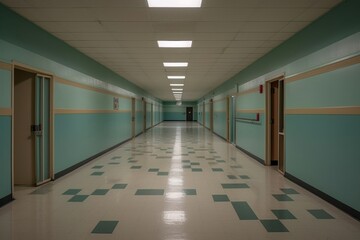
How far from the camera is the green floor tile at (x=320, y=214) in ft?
10.3

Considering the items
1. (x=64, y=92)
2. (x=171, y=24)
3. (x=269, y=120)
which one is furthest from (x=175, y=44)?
(x=269, y=120)

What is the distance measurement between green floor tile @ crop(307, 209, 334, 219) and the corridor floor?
11 millimetres

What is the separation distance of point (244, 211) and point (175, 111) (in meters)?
33.5

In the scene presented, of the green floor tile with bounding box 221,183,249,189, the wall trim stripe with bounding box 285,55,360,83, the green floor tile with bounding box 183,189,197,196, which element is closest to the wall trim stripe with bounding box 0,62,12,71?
the green floor tile with bounding box 183,189,197,196

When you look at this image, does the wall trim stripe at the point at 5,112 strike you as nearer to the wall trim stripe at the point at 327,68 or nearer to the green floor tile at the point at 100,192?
the green floor tile at the point at 100,192

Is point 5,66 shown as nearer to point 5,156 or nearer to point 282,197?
point 5,156

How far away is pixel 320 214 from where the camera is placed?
3246 millimetres

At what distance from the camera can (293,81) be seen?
4.84 m

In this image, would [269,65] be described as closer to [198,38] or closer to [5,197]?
[198,38]

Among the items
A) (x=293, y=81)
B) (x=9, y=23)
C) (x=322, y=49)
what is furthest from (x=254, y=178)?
(x=9, y=23)

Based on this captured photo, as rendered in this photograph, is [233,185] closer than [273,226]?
No

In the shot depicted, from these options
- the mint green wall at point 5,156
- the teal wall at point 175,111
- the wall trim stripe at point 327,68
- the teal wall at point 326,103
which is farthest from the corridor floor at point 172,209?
the teal wall at point 175,111

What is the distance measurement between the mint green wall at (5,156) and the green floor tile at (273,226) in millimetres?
3364

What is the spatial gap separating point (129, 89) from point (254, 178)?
8.19 meters
